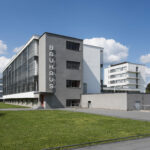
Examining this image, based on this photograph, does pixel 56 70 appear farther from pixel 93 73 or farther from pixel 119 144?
pixel 119 144

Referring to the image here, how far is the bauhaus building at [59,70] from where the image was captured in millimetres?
41062

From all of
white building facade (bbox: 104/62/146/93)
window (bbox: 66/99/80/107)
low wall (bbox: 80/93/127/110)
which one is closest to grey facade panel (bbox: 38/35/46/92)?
window (bbox: 66/99/80/107)

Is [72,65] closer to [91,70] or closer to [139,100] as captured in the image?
[91,70]

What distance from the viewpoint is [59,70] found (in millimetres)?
42375

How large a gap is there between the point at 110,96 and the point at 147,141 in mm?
27746

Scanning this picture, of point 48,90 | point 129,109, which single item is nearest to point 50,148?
point 129,109

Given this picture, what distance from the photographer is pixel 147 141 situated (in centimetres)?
1030

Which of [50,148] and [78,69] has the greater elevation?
[78,69]

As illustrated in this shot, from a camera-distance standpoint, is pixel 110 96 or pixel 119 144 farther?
pixel 110 96

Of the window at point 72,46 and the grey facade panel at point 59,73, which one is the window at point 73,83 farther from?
the window at point 72,46

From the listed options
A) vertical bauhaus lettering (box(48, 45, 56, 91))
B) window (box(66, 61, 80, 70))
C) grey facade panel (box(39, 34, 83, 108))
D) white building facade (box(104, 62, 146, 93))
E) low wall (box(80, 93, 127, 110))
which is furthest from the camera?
white building facade (box(104, 62, 146, 93))

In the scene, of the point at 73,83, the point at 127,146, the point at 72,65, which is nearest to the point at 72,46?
the point at 72,65

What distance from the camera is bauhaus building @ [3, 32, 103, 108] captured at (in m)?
41.1

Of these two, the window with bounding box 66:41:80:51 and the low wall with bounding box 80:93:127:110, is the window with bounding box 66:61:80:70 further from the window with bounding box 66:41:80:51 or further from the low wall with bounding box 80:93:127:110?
the low wall with bounding box 80:93:127:110
